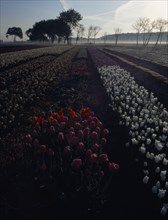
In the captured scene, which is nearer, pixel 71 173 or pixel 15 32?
pixel 71 173

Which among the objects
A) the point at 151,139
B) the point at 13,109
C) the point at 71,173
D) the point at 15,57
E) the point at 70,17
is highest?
the point at 70,17

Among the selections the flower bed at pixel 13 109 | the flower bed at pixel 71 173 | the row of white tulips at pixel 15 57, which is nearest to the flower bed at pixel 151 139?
the flower bed at pixel 71 173

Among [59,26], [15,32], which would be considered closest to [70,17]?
[59,26]

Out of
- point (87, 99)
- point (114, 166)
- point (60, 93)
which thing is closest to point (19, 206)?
point (114, 166)

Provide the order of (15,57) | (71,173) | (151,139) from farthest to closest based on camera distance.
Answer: (15,57), (151,139), (71,173)

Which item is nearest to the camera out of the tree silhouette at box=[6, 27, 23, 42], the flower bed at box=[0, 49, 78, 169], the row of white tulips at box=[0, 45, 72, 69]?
the flower bed at box=[0, 49, 78, 169]

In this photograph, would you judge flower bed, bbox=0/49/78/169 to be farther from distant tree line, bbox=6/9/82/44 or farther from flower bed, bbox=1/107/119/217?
distant tree line, bbox=6/9/82/44

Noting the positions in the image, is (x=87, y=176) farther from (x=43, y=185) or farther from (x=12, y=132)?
(x=12, y=132)

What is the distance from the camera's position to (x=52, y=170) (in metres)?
6.00

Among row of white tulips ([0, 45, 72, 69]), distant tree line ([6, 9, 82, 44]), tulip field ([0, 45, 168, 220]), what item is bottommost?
tulip field ([0, 45, 168, 220])

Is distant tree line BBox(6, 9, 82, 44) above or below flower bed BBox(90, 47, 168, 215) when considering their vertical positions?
above

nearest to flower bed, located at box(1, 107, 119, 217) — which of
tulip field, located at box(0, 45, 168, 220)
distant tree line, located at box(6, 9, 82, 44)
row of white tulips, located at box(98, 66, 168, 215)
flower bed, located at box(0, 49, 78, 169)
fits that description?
tulip field, located at box(0, 45, 168, 220)

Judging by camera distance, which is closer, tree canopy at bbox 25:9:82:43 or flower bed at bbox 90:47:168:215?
flower bed at bbox 90:47:168:215

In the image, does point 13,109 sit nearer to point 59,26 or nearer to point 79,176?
point 79,176
